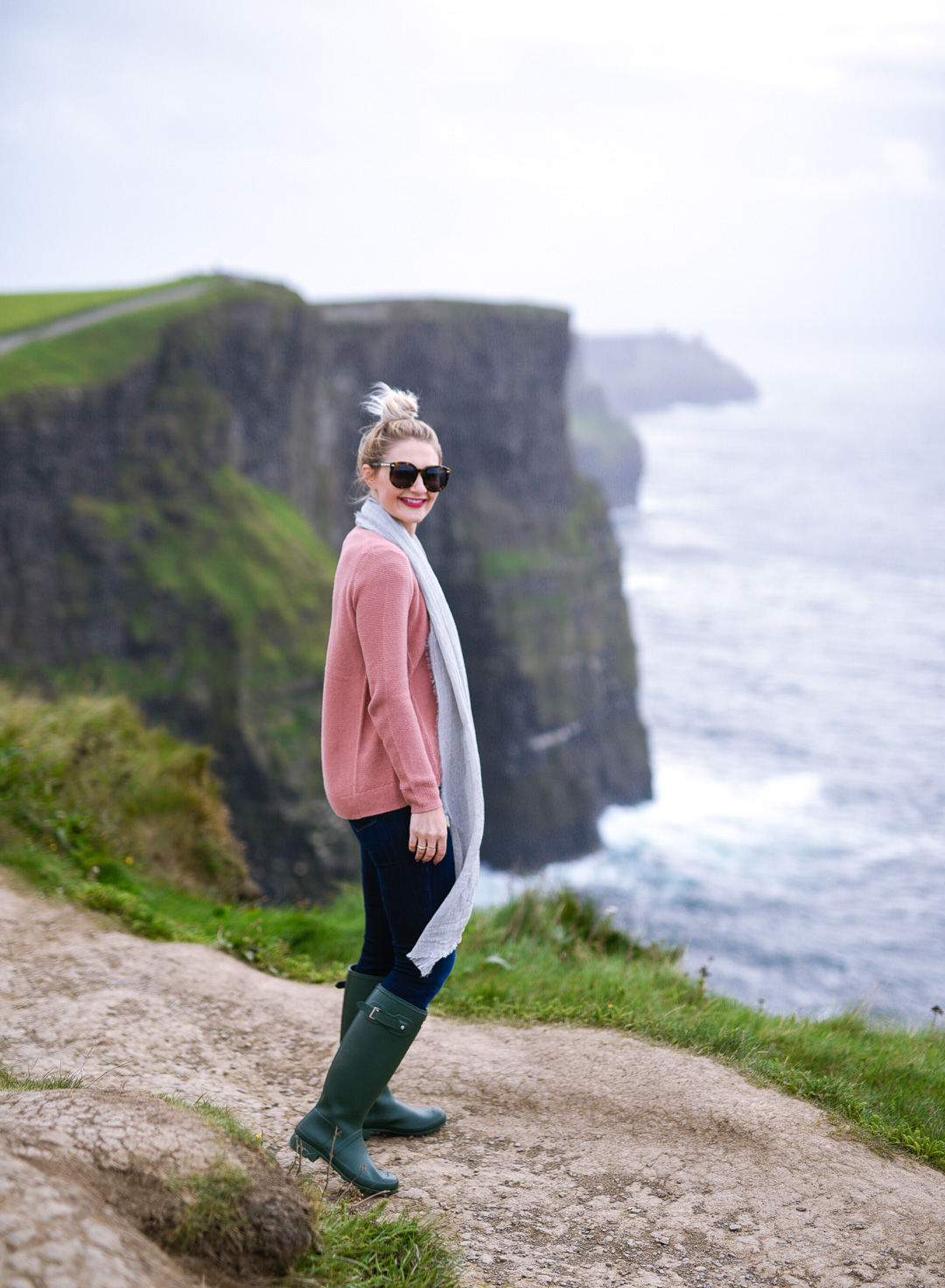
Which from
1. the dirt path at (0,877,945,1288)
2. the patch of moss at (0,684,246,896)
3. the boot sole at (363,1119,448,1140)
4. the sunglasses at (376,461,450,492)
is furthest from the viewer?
the patch of moss at (0,684,246,896)

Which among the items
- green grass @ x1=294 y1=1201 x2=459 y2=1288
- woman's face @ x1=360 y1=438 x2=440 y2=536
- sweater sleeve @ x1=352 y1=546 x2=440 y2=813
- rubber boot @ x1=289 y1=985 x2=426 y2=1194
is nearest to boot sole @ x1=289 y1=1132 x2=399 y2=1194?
rubber boot @ x1=289 y1=985 x2=426 y2=1194

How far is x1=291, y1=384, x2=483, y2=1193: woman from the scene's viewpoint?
3.19 meters

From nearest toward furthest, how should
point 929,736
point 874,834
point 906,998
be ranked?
point 906,998, point 874,834, point 929,736

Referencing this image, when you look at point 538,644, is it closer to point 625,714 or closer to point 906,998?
point 625,714

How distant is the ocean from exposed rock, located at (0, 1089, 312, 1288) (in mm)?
4007

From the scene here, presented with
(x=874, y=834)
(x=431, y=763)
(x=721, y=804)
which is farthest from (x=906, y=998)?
(x=431, y=763)

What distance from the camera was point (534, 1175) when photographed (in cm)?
364

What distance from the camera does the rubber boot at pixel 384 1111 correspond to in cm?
367

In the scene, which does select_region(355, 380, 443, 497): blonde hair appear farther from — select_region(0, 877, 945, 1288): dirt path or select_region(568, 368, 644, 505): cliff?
select_region(568, 368, 644, 505): cliff

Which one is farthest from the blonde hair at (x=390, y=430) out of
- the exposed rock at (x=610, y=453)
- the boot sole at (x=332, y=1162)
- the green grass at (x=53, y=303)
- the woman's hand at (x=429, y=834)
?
the exposed rock at (x=610, y=453)

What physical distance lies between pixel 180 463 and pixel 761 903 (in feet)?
85.6

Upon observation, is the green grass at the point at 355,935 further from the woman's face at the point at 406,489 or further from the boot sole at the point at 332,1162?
the woman's face at the point at 406,489

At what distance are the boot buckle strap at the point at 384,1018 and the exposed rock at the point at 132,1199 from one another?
589 millimetres

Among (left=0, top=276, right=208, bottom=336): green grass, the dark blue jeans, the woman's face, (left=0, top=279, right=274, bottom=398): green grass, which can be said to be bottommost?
the dark blue jeans
